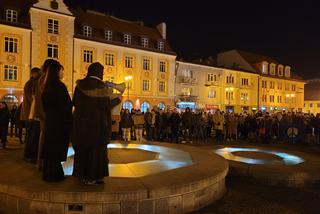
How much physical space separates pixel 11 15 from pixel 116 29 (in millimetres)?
12915

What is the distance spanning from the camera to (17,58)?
93.9ft

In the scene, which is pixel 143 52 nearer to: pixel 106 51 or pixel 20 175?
pixel 106 51

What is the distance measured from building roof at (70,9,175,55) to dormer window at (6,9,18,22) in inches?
254

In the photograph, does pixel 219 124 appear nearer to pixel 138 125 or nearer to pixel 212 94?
pixel 138 125

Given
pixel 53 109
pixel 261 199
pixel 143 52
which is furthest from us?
pixel 143 52

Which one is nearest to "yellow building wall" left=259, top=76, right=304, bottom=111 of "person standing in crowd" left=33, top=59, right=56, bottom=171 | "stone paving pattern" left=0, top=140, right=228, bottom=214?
"stone paving pattern" left=0, top=140, right=228, bottom=214

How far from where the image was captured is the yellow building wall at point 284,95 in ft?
180

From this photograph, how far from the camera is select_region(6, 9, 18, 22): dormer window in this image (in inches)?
1112

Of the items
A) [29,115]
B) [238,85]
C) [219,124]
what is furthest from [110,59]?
[29,115]

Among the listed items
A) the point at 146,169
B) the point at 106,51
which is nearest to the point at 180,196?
the point at 146,169

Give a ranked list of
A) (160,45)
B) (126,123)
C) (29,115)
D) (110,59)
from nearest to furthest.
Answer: (29,115) < (126,123) < (110,59) < (160,45)

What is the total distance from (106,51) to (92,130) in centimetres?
3125

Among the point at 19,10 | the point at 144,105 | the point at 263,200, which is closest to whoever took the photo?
the point at 263,200

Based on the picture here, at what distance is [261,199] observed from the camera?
20.1 feet
